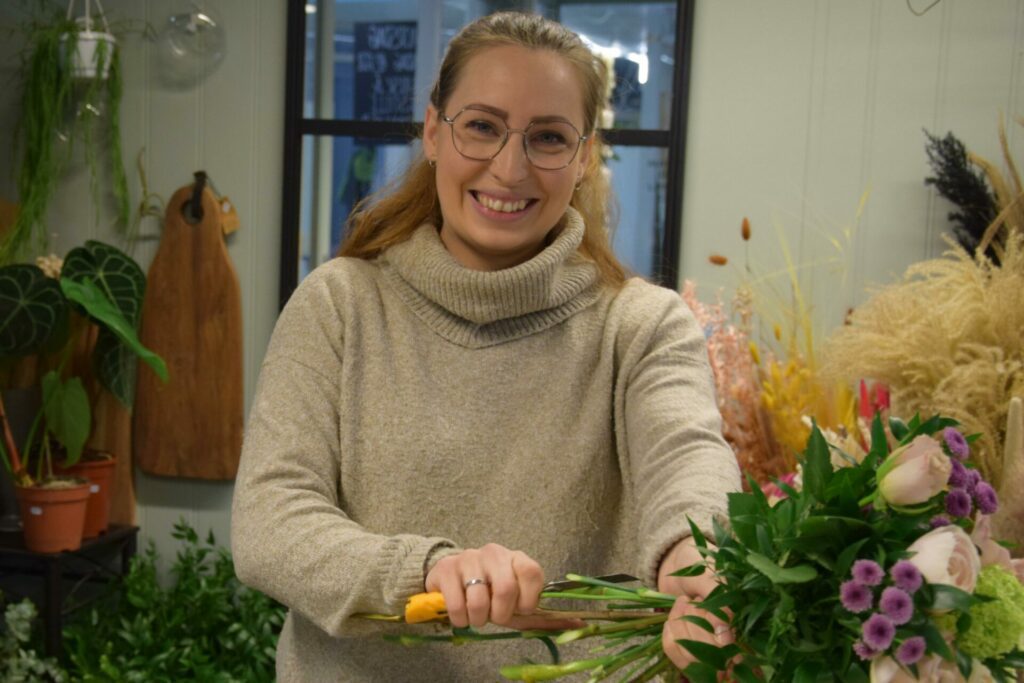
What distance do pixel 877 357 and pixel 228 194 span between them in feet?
6.81

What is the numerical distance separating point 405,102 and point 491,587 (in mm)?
2378

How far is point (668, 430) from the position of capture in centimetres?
115

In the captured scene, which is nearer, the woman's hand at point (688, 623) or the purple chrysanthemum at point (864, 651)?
the purple chrysanthemum at point (864, 651)

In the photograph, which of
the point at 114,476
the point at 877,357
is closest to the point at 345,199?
the point at 114,476

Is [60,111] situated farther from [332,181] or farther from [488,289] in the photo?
[488,289]

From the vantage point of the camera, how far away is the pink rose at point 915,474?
2.31 ft

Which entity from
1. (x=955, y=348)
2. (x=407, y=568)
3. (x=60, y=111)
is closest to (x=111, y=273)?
(x=60, y=111)

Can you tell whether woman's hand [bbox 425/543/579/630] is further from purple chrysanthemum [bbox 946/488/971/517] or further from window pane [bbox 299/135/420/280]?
window pane [bbox 299/135/420/280]

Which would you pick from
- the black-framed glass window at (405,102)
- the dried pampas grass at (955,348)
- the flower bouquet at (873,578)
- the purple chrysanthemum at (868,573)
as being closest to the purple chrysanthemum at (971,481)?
the flower bouquet at (873,578)

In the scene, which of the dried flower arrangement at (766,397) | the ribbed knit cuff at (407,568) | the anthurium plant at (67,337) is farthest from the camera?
the anthurium plant at (67,337)

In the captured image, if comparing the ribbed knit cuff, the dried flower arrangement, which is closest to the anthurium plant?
the dried flower arrangement

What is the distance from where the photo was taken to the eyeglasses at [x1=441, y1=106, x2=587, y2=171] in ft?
3.97

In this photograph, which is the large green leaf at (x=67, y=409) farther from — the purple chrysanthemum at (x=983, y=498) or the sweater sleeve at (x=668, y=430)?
the purple chrysanthemum at (x=983, y=498)

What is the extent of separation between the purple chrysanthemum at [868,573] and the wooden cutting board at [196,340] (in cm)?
273
